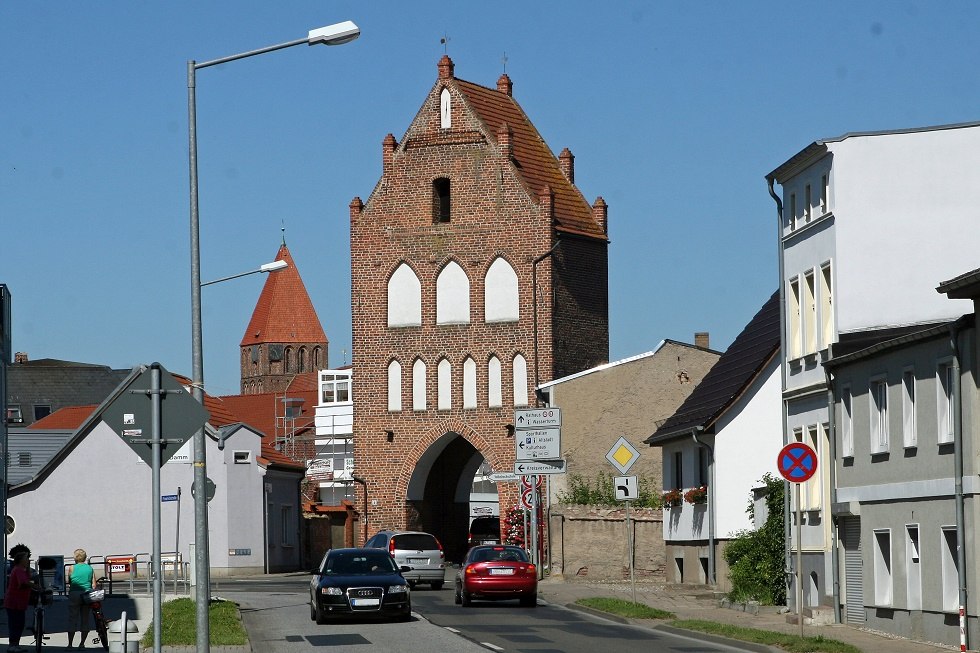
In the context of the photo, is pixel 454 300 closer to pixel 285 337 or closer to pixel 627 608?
pixel 627 608

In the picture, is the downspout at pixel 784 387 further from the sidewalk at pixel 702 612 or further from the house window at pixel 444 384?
the house window at pixel 444 384

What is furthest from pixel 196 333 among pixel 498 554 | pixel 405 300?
pixel 405 300

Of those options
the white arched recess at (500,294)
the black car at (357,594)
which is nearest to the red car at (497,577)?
the black car at (357,594)

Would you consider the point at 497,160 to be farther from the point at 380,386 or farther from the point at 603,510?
the point at 603,510

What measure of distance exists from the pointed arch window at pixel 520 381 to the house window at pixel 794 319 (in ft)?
102

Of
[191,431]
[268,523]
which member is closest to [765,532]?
[191,431]

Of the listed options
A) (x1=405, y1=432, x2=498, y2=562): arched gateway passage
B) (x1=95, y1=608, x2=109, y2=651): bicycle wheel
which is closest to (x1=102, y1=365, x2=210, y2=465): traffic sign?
(x1=95, y1=608, x2=109, y2=651): bicycle wheel

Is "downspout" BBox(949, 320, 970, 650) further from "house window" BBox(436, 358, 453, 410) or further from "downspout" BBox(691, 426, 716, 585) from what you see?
"house window" BBox(436, 358, 453, 410)

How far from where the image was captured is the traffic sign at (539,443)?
43406 millimetres

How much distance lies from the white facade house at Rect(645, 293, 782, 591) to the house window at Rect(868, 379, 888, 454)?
11621mm

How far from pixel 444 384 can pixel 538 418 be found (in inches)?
827

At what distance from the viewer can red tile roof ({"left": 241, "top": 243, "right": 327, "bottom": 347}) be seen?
169 metres

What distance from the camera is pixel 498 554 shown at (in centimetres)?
3434

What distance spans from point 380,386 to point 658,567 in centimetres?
2008
